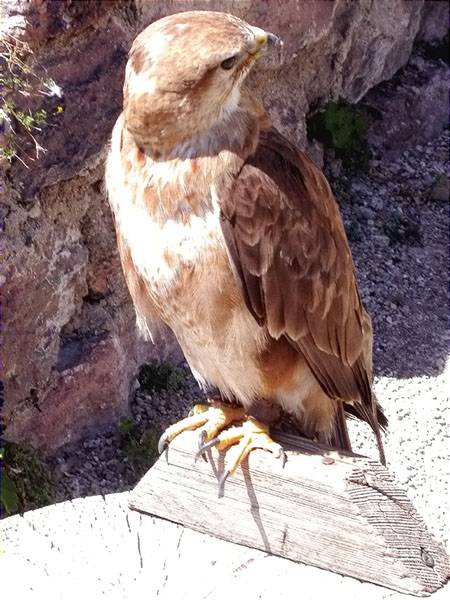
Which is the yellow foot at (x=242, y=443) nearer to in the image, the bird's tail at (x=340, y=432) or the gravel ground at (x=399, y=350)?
the bird's tail at (x=340, y=432)

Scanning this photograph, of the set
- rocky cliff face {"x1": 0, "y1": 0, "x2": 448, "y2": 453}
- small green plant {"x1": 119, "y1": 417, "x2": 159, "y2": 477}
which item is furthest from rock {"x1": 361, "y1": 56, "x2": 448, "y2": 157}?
small green plant {"x1": 119, "y1": 417, "x2": 159, "y2": 477}

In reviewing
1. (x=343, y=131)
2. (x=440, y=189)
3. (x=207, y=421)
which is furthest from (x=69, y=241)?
(x=440, y=189)

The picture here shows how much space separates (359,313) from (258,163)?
68 cm

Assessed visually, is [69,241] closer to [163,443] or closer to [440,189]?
[163,443]

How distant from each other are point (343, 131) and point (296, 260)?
279 cm

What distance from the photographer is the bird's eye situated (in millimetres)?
2336

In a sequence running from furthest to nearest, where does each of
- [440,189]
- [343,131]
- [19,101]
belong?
[440,189], [343,131], [19,101]

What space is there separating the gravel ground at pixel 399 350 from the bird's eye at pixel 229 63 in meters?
1.88

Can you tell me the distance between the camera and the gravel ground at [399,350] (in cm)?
386

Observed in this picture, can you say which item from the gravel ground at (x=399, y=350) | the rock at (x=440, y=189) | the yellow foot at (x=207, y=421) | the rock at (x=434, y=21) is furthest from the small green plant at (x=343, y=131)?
the yellow foot at (x=207, y=421)

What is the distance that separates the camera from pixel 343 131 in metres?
5.38

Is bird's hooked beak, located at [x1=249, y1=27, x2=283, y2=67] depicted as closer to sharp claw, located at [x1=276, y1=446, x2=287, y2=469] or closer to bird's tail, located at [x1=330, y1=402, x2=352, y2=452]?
sharp claw, located at [x1=276, y1=446, x2=287, y2=469]

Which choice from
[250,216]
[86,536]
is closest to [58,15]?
[250,216]

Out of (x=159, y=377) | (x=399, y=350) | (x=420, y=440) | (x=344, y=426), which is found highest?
(x=344, y=426)
